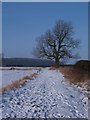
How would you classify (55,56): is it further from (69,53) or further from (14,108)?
(14,108)

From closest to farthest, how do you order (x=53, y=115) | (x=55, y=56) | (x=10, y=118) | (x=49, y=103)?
(x=10, y=118), (x=53, y=115), (x=49, y=103), (x=55, y=56)

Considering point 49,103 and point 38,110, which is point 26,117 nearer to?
point 38,110

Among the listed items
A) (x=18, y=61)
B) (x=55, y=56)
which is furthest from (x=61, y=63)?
(x=18, y=61)

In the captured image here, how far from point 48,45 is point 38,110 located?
2219 inches

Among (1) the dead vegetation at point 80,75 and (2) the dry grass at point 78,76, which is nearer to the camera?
(1) the dead vegetation at point 80,75

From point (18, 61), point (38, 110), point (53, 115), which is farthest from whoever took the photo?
point (18, 61)

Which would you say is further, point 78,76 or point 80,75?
point 80,75

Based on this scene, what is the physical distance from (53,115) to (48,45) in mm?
57026

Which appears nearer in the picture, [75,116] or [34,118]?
[34,118]

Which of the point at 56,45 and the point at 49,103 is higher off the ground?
the point at 56,45

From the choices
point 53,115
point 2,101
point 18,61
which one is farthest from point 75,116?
point 18,61

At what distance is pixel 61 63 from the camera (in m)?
62.5

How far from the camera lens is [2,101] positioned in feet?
34.6

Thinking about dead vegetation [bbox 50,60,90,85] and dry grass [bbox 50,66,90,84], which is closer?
dead vegetation [bbox 50,60,90,85]
